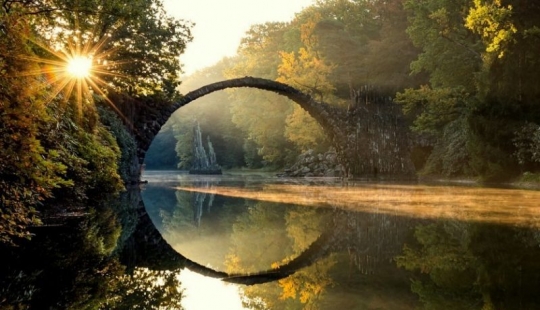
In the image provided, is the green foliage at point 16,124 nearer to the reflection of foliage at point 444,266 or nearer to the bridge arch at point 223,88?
the reflection of foliage at point 444,266

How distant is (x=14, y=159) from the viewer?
4.39 meters

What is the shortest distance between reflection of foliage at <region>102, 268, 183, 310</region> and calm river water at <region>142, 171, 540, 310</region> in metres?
0.12

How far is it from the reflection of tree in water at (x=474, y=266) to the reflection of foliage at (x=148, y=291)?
193 cm

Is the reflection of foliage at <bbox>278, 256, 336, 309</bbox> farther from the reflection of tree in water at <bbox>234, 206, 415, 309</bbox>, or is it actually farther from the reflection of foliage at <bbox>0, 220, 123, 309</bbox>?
the reflection of foliage at <bbox>0, 220, 123, 309</bbox>

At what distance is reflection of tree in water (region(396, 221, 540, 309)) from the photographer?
3.51 meters

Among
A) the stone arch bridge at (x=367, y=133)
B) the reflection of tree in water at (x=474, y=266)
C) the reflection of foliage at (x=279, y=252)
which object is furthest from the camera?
the stone arch bridge at (x=367, y=133)

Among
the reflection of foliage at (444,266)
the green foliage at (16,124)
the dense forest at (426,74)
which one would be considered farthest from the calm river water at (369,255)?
the dense forest at (426,74)

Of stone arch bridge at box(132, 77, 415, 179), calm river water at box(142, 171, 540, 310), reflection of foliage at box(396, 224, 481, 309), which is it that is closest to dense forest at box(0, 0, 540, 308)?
calm river water at box(142, 171, 540, 310)

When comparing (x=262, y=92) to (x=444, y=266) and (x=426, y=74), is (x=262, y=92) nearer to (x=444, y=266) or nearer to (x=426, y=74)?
(x=426, y=74)

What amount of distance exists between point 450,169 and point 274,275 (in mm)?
23203

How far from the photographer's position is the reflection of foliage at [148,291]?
3.61 metres

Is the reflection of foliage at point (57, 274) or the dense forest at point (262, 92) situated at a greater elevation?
the dense forest at point (262, 92)

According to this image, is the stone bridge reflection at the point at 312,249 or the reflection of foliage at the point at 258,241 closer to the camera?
the stone bridge reflection at the point at 312,249

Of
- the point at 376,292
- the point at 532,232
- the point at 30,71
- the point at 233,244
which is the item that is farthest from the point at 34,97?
the point at 532,232
